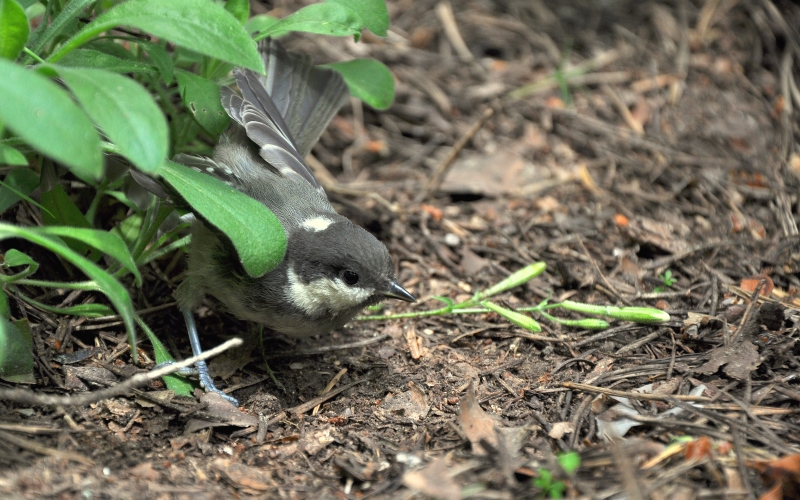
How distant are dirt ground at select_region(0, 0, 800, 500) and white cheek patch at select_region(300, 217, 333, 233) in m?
0.72

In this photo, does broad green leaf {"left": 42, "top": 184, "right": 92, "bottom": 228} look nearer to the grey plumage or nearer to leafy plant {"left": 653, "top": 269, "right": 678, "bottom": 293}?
the grey plumage

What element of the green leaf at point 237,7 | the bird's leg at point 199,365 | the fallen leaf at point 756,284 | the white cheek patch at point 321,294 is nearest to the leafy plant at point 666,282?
the fallen leaf at point 756,284

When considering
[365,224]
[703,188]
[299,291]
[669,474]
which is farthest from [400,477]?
[703,188]

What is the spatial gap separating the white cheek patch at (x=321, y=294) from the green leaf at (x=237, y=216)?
1.58 ft

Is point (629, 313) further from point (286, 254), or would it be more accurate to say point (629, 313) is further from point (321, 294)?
point (286, 254)

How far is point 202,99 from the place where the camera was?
3.76 meters

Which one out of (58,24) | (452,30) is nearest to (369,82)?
(58,24)

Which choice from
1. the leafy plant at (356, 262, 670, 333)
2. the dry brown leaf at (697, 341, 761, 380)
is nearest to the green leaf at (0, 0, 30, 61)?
the leafy plant at (356, 262, 670, 333)

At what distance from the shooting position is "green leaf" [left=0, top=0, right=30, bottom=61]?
2.78m

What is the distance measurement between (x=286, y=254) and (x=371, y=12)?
1277 mm

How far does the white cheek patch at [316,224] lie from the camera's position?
12.5 feet

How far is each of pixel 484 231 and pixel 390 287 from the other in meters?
1.49

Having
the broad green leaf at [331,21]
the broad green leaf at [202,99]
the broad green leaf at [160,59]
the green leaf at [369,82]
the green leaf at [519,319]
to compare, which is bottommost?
the green leaf at [519,319]

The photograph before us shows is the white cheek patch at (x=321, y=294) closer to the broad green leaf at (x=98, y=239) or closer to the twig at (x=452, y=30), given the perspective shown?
the broad green leaf at (x=98, y=239)
